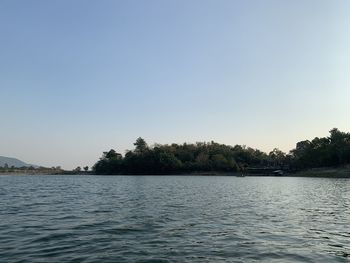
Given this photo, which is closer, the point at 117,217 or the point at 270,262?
the point at 270,262

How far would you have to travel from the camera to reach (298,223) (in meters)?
29.1

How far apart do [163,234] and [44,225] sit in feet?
27.6

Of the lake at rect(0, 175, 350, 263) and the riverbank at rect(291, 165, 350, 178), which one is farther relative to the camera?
the riverbank at rect(291, 165, 350, 178)

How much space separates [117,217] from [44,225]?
6207mm

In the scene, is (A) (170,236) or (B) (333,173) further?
(B) (333,173)

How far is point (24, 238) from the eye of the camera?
21.2 m

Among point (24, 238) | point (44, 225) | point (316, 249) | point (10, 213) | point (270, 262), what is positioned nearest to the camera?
point (270, 262)

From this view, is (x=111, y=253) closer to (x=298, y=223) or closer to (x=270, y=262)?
(x=270, y=262)

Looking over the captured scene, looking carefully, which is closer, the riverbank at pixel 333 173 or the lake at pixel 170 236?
the lake at pixel 170 236

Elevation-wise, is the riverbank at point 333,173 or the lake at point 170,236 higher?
the riverbank at point 333,173

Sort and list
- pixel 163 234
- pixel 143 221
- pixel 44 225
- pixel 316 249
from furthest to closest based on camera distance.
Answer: pixel 143 221
pixel 44 225
pixel 163 234
pixel 316 249

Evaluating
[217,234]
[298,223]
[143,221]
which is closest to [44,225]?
[143,221]

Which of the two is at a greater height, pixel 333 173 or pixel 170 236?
pixel 333 173

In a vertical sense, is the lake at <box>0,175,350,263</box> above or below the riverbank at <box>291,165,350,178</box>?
below
